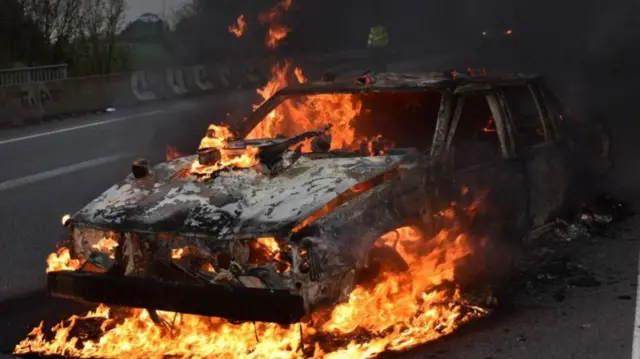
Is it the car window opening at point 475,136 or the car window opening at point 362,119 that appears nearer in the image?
the car window opening at point 475,136

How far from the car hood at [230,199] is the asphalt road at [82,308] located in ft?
3.31

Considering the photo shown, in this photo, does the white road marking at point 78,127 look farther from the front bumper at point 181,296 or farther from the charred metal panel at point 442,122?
the charred metal panel at point 442,122

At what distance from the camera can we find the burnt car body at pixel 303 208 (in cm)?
435

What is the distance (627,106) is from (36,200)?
10.6 metres

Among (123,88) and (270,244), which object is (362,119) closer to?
(270,244)

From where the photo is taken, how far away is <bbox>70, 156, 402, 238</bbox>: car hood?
14.7 feet

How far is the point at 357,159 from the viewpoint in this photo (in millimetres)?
5215

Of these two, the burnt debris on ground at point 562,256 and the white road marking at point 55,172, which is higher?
the burnt debris on ground at point 562,256

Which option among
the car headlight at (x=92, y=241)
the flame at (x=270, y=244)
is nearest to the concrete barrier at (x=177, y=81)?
the car headlight at (x=92, y=241)

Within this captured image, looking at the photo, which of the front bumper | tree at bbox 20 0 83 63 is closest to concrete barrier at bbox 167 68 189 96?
tree at bbox 20 0 83 63

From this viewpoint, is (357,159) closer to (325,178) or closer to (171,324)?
(325,178)

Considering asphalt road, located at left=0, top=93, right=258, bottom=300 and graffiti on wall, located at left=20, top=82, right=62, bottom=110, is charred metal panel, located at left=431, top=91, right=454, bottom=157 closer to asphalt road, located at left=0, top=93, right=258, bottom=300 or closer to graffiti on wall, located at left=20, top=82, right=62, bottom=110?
asphalt road, located at left=0, top=93, right=258, bottom=300

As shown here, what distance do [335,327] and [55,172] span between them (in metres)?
7.15

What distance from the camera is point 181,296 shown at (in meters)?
4.44
